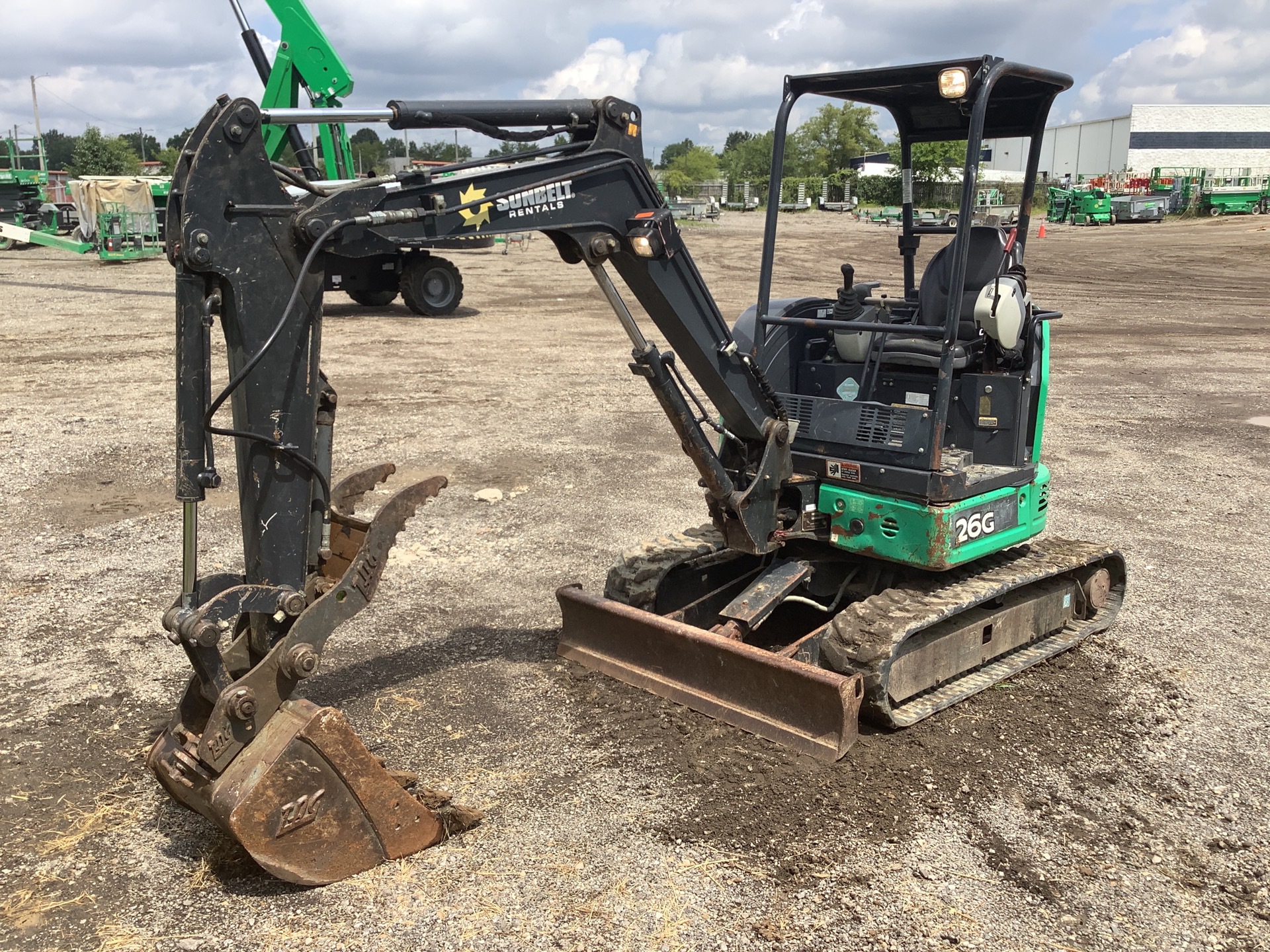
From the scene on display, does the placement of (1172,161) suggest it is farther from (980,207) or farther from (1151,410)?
→ (980,207)

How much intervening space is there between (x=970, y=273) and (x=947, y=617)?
1.84 meters

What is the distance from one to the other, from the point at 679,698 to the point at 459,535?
336cm

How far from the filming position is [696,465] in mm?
5953

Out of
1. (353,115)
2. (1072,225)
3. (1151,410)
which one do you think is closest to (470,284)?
(1151,410)

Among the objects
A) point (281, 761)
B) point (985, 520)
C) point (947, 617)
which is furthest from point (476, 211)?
point (985, 520)

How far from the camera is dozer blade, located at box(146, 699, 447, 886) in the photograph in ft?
13.0

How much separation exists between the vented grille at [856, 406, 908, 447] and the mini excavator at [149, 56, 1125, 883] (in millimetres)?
14

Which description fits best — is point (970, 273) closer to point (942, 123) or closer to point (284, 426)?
point (942, 123)

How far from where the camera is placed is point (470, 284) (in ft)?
82.8

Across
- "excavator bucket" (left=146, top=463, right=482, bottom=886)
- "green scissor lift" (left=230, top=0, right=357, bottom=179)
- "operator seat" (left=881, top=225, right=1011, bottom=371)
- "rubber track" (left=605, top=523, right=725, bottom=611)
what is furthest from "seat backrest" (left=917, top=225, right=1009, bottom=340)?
"green scissor lift" (left=230, top=0, right=357, bottom=179)

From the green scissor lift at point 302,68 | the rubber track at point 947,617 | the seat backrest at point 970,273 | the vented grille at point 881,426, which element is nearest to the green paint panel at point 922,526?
the rubber track at point 947,617

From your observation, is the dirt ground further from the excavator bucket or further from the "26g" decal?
the "26g" decal

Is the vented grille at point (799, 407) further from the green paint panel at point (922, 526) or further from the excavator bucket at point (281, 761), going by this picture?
the excavator bucket at point (281, 761)

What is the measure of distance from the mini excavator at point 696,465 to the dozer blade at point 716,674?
14mm
